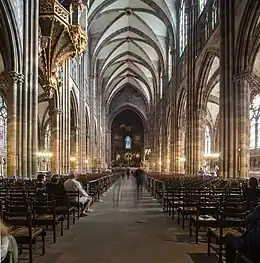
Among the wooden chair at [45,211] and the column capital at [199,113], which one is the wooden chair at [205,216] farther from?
the column capital at [199,113]

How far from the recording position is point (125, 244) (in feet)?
27.3

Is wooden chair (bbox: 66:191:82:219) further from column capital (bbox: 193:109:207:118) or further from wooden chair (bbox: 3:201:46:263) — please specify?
column capital (bbox: 193:109:207:118)

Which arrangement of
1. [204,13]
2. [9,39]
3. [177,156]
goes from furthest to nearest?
[177,156], [204,13], [9,39]

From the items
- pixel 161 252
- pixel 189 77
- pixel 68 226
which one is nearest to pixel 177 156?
pixel 189 77

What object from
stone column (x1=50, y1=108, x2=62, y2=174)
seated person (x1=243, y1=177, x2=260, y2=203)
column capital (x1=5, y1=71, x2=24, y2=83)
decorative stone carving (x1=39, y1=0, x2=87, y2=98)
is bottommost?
seated person (x1=243, y1=177, x2=260, y2=203)

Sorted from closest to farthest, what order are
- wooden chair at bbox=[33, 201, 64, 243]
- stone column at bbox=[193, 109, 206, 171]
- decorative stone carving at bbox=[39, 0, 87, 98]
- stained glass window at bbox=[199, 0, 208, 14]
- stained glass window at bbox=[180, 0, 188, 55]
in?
wooden chair at bbox=[33, 201, 64, 243]
decorative stone carving at bbox=[39, 0, 87, 98]
stained glass window at bbox=[199, 0, 208, 14]
stone column at bbox=[193, 109, 206, 171]
stained glass window at bbox=[180, 0, 188, 55]

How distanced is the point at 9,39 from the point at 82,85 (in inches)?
979

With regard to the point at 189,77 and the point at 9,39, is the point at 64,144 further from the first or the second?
the point at 9,39

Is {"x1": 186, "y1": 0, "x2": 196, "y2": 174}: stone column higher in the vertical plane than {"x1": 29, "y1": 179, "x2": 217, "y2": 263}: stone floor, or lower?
higher

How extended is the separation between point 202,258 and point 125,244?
1820 mm

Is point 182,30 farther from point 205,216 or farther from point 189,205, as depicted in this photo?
point 205,216

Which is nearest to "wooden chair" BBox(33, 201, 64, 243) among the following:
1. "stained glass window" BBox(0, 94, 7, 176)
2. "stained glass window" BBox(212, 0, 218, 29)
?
"stained glass window" BBox(212, 0, 218, 29)

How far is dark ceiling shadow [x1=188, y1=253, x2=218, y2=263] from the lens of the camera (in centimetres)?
699

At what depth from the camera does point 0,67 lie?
3123 centimetres
